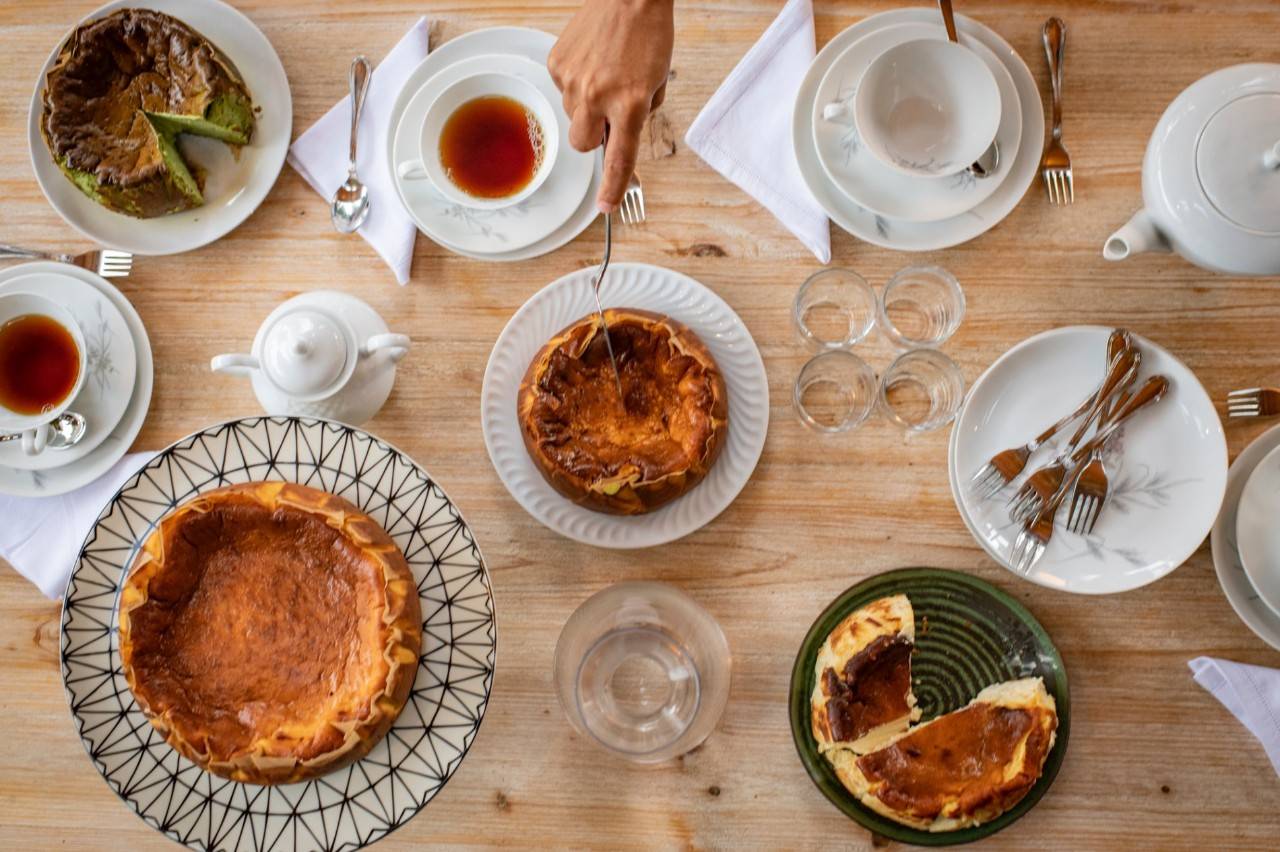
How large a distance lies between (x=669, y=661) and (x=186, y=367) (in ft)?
3.40

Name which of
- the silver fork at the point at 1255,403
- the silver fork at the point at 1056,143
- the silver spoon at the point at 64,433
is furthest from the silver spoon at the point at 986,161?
the silver spoon at the point at 64,433

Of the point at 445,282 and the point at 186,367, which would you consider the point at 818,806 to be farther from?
the point at 186,367

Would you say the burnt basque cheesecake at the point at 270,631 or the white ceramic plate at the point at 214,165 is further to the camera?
the white ceramic plate at the point at 214,165

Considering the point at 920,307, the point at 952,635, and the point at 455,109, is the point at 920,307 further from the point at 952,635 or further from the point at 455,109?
the point at 455,109

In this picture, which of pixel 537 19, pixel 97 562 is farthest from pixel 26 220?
pixel 537 19

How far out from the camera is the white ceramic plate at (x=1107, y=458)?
1.61m

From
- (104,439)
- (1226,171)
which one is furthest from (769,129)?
(104,439)

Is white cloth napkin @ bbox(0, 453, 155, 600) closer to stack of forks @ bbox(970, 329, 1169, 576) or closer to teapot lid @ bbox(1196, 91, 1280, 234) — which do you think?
stack of forks @ bbox(970, 329, 1169, 576)

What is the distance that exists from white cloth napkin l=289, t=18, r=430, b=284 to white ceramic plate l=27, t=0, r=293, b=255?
5cm

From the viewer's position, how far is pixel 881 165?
1.66 metres

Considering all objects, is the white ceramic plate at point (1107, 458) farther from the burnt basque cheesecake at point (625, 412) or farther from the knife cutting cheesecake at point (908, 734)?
the burnt basque cheesecake at point (625, 412)

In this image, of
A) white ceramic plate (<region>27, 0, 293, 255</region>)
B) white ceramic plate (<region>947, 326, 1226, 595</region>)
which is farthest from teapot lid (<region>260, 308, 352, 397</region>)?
white ceramic plate (<region>947, 326, 1226, 595</region>)

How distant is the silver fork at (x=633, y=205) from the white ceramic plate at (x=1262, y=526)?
1143 millimetres

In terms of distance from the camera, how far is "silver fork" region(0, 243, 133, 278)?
1.76m
